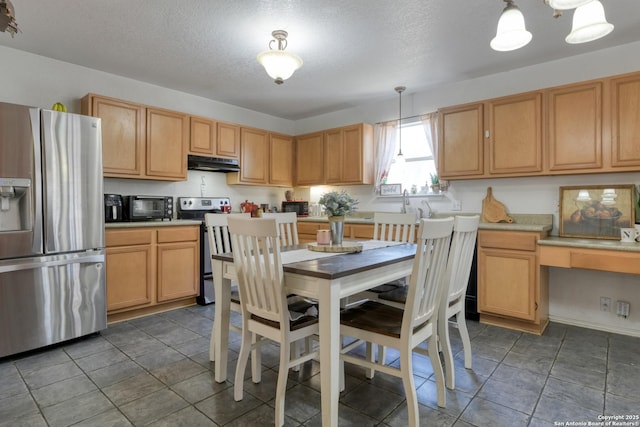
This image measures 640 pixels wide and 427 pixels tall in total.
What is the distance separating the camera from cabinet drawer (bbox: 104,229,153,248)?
307cm

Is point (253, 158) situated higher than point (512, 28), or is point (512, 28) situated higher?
point (512, 28)

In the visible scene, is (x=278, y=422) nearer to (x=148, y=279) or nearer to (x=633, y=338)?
(x=148, y=279)

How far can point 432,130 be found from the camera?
4.00m

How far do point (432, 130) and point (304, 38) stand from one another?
6.45 feet

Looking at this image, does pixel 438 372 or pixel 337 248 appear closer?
pixel 438 372

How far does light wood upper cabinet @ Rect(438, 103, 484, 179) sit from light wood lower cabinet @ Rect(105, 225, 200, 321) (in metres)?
2.85

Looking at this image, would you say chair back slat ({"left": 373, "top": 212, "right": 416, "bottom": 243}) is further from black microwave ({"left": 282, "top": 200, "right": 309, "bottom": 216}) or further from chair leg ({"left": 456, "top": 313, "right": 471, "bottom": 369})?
black microwave ({"left": 282, "top": 200, "right": 309, "bottom": 216})

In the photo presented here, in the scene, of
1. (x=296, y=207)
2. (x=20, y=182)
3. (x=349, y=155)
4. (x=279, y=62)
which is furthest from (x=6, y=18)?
(x=296, y=207)

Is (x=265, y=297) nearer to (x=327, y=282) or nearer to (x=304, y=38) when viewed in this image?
(x=327, y=282)

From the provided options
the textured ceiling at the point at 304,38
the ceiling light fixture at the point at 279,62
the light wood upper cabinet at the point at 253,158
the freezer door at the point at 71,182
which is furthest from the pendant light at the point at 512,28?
the light wood upper cabinet at the point at 253,158

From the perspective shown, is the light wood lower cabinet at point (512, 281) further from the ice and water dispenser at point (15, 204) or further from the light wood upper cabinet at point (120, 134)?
the ice and water dispenser at point (15, 204)

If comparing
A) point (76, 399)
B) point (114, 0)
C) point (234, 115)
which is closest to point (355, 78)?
point (234, 115)

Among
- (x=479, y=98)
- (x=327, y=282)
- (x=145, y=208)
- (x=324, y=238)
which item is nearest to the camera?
(x=327, y=282)

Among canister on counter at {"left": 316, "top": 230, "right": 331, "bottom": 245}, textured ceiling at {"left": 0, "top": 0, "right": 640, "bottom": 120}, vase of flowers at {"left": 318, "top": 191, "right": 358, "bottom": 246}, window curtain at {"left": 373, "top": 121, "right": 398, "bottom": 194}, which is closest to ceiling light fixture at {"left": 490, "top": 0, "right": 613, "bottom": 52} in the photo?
textured ceiling at {"left": 0, "top": 0, "right": 640, "bottom": 120}
